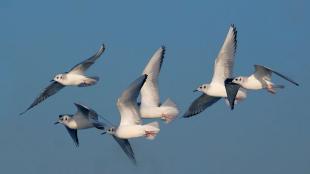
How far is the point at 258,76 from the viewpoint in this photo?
83.5 feet

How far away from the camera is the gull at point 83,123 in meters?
26.4

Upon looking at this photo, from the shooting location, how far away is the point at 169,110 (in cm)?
2662

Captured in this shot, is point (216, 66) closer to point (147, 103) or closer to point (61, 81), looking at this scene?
point (147, 103)

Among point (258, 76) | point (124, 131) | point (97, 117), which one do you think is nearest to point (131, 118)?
point (124, 131)

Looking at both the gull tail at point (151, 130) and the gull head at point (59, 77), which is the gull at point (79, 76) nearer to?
the gull head at point (59, 77)

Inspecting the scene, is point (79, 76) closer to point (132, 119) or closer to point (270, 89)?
A: point (132, 119)

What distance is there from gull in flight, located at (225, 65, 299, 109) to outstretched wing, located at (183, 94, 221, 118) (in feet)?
8.69

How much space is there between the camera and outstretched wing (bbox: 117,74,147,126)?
77.2 feet

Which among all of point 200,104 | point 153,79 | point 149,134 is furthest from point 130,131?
point 200,104

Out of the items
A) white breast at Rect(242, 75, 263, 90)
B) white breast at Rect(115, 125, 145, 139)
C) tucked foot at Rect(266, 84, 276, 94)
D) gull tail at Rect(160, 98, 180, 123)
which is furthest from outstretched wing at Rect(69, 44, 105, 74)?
tucked foot at Rect(266, 84, 276, 94)

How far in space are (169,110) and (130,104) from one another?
8.37 ft

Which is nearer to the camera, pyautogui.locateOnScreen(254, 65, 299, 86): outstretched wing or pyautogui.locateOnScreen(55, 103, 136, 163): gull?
pyautogui.locateOnScreen(254, 65, 299, 86): outstretched wing

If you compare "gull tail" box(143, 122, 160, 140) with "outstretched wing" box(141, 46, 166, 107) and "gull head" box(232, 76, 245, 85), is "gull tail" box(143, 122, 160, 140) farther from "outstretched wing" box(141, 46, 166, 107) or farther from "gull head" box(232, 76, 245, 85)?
"outstretched wing" box(141, 46, 166, 107)

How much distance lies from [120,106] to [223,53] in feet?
12.0
